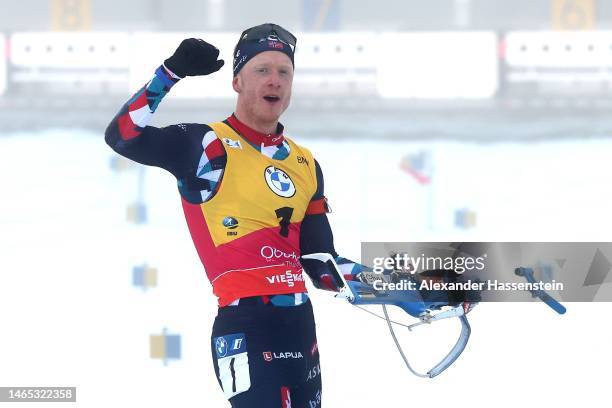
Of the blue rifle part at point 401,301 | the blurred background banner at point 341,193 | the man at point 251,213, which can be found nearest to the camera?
the man at point 251,213

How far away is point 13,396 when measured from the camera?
6473 millimetres

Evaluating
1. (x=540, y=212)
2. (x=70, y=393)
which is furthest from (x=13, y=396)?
(x=540, y=212)

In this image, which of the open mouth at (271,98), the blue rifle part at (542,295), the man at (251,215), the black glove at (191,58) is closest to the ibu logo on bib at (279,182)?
the man at (251,215)

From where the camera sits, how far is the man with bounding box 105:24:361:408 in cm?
328

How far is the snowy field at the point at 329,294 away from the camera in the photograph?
21.7ft

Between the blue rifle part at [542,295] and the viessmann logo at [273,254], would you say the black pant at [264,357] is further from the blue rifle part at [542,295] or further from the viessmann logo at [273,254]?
the blue rifle part at [542,295]

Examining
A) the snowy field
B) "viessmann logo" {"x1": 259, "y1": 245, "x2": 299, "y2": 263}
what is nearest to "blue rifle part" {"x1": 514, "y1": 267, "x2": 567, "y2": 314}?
"viessmann logo" {"x1": 259, "y1": 245, "x2": 299, "y2": 263}

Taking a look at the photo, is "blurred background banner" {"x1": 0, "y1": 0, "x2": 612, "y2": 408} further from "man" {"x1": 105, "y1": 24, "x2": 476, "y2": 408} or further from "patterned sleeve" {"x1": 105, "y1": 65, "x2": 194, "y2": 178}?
"patterned sleeve" {"x1": 105, "y1": 65, "x2": 194, "y2": 178}

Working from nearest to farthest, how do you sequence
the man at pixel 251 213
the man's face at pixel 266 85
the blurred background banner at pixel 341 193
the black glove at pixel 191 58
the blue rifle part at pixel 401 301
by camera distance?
the black glove at pixel 191 58 < the man at pixel 251 213 < the blue rifle part at pixel 401 301 < the man's face at pixel 266 85 < the blurred background banner at pixel 341 193

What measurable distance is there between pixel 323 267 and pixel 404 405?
2836 mm

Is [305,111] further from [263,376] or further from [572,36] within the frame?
[263,376]

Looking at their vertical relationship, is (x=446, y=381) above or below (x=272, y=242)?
below

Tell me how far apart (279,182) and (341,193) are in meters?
8.73

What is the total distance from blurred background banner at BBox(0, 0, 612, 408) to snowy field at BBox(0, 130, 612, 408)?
0.07 feet
